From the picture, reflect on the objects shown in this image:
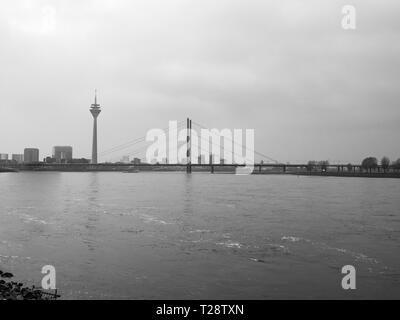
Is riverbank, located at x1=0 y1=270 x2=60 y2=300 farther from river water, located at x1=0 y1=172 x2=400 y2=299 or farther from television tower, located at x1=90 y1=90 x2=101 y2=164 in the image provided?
television tower, located at x1=90 y1=90 x2=101 y2=164

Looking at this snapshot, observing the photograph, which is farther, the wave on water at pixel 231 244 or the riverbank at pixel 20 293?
the wave on water at pixel 231 244

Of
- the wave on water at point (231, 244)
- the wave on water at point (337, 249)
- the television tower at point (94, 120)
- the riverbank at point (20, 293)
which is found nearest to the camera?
the riverbank at point (20, 293)

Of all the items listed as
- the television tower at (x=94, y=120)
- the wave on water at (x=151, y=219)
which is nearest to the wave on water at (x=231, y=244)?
the wave on water at (x=151, y=219)

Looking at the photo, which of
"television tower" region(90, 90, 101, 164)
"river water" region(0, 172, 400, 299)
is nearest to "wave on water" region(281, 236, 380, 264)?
"river water" region(0, 172, 400, 299)

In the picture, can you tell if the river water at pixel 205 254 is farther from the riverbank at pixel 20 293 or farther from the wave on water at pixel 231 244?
the riverbank at pixel 20 293

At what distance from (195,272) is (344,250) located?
19.3 feet

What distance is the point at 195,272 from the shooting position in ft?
37.9

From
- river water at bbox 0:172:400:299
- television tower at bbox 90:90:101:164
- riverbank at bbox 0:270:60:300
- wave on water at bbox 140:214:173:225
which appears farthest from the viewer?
television tower at bbox 90:90:101:164

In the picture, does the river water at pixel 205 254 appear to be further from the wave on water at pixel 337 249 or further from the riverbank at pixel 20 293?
the riverbank at pixel 20 293

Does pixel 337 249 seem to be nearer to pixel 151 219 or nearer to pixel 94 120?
pixel 151 219

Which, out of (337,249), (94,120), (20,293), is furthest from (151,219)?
(94,120)

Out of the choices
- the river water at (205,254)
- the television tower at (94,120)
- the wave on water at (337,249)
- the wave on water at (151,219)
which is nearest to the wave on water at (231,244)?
the river water at (205,254)

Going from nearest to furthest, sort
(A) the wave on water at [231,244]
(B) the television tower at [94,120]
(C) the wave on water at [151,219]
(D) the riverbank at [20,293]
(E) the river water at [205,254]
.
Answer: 1. (D) the riverbank at [20,293]
2. (E) the river water at [205,254]
3. (A) the wave on water at [231,244]
4. (C) the wave on water at [151,219]
5. (B) the television tower at [94,120]
